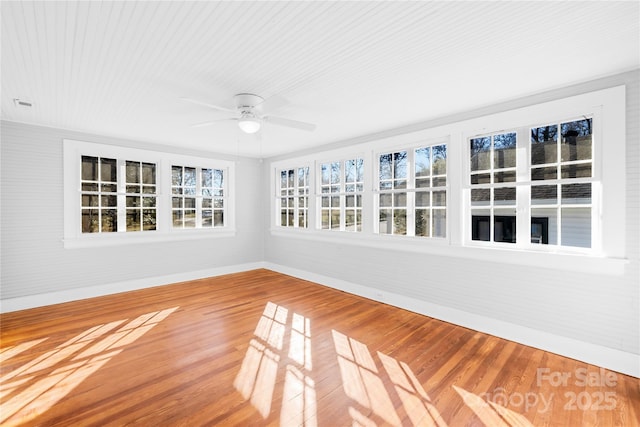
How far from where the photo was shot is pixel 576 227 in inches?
115

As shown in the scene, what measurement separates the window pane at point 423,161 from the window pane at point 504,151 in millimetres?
837

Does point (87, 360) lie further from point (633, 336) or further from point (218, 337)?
point (633, 336)

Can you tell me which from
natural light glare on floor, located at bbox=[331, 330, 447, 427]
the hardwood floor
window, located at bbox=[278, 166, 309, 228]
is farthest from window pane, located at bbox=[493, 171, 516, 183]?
window, located at bbox=[278, 166, 309, 228]

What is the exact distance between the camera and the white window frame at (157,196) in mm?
4551

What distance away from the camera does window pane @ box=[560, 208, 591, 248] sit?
2.86 metres

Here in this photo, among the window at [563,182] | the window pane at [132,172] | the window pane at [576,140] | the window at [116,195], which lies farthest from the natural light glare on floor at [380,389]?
the window pane at [132,172]

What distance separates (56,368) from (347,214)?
4.12 metres

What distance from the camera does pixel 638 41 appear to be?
84.7 inches

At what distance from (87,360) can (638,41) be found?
5273 millimetres

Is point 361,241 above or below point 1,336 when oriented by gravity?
above

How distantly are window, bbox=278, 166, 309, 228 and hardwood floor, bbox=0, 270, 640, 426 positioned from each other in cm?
258

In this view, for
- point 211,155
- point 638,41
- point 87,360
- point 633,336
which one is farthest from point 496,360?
point 211,155

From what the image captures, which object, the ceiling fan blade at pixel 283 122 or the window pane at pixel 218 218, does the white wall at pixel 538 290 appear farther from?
the window pane at pixel 218 218

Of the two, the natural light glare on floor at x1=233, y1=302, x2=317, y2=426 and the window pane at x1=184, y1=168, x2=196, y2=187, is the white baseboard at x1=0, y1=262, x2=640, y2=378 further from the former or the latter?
the window pane at x1=184, y1=168, x2=196, y2=187
